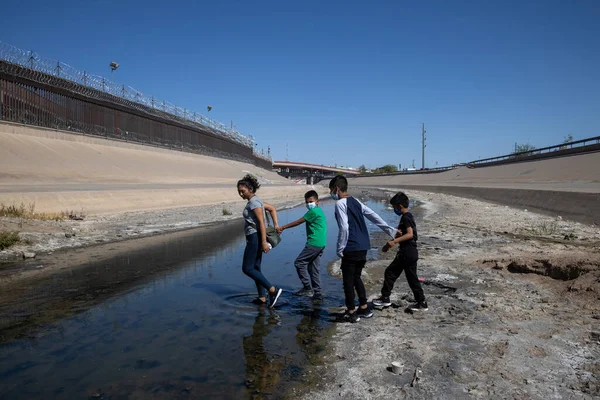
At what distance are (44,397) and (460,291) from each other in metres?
6.12

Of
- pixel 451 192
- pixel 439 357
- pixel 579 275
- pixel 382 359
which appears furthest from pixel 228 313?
pixel 451 192

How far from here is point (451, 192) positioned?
51188 mm

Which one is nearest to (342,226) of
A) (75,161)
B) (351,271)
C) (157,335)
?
(351,271)

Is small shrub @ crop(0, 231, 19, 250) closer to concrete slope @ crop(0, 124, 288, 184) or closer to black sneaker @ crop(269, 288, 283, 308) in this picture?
black sneaker @ crop(269, 288, 283, 308)

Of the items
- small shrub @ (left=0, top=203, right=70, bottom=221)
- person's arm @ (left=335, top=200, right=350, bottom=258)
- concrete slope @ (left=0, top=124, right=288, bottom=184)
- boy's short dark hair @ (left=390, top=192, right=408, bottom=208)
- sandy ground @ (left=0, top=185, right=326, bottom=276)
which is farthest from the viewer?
concrete slope @ (left=0, top=124, right=288, bottom=184)

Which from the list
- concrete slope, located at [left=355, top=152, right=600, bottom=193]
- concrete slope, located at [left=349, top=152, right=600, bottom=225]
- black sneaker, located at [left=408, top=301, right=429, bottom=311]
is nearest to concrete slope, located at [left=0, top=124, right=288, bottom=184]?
black sneaker, located at [left=408, top=301, right=429, bottom=311]

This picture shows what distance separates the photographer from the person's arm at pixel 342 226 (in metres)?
5.78

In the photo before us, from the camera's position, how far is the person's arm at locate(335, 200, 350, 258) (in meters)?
5.78

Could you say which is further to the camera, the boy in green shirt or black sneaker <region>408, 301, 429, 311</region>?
the boy in green shirt

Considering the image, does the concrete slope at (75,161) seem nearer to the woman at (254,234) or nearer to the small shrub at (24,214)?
the small shrub at (24,214)

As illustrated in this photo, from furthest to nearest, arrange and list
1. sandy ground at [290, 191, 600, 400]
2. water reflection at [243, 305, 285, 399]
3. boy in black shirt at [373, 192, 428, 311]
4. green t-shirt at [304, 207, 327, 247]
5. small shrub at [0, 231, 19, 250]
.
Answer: small shrub at [0, 231, 19, 250]
green t-shirt at [304, 207, 327, 247]
boy in black shirt at [373, 192, 428, 311]
water reflection at [243, 305, 285, 399]
sandy ground at [290, 191, 600, 400]

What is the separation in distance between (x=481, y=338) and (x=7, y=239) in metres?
11.7

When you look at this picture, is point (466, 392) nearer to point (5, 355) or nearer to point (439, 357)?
point (439, 357)

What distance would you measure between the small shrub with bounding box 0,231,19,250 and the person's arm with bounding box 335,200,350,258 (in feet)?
32.0
